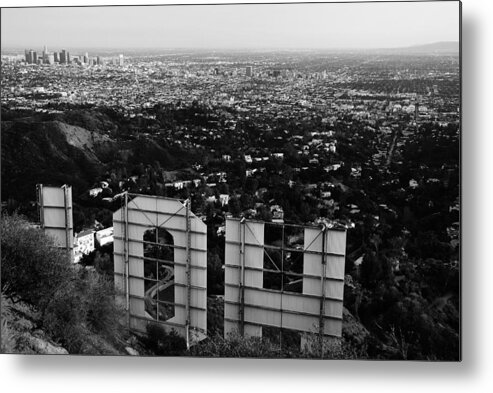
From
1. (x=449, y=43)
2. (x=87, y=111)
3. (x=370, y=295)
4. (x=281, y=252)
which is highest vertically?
(x=449, y=43)

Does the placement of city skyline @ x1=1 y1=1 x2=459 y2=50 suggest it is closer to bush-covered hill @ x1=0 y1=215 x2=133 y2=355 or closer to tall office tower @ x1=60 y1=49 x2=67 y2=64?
tall office tower @ x1=60 y1=49 x2=67 y2=64

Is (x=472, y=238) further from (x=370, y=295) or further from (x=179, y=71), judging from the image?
(x=179, y=71)

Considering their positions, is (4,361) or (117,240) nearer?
(4,361)

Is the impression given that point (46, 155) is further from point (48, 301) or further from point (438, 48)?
point (438, 48)

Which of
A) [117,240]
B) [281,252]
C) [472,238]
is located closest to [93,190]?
[117,240]

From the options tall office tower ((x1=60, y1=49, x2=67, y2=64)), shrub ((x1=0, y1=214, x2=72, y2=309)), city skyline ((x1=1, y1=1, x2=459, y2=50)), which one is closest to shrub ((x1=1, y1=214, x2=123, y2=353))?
shrub ((x1=0, y1=214, x2=72, y2=309))

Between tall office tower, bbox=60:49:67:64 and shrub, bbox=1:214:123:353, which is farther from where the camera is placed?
tall office tower, bbox=60:49:67:64

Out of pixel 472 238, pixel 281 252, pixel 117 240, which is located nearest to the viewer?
pixel 472 238

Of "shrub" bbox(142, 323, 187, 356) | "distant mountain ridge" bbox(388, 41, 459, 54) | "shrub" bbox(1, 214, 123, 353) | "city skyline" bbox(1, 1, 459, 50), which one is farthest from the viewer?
"shrub" bbox(1, 214, 123, 353)
